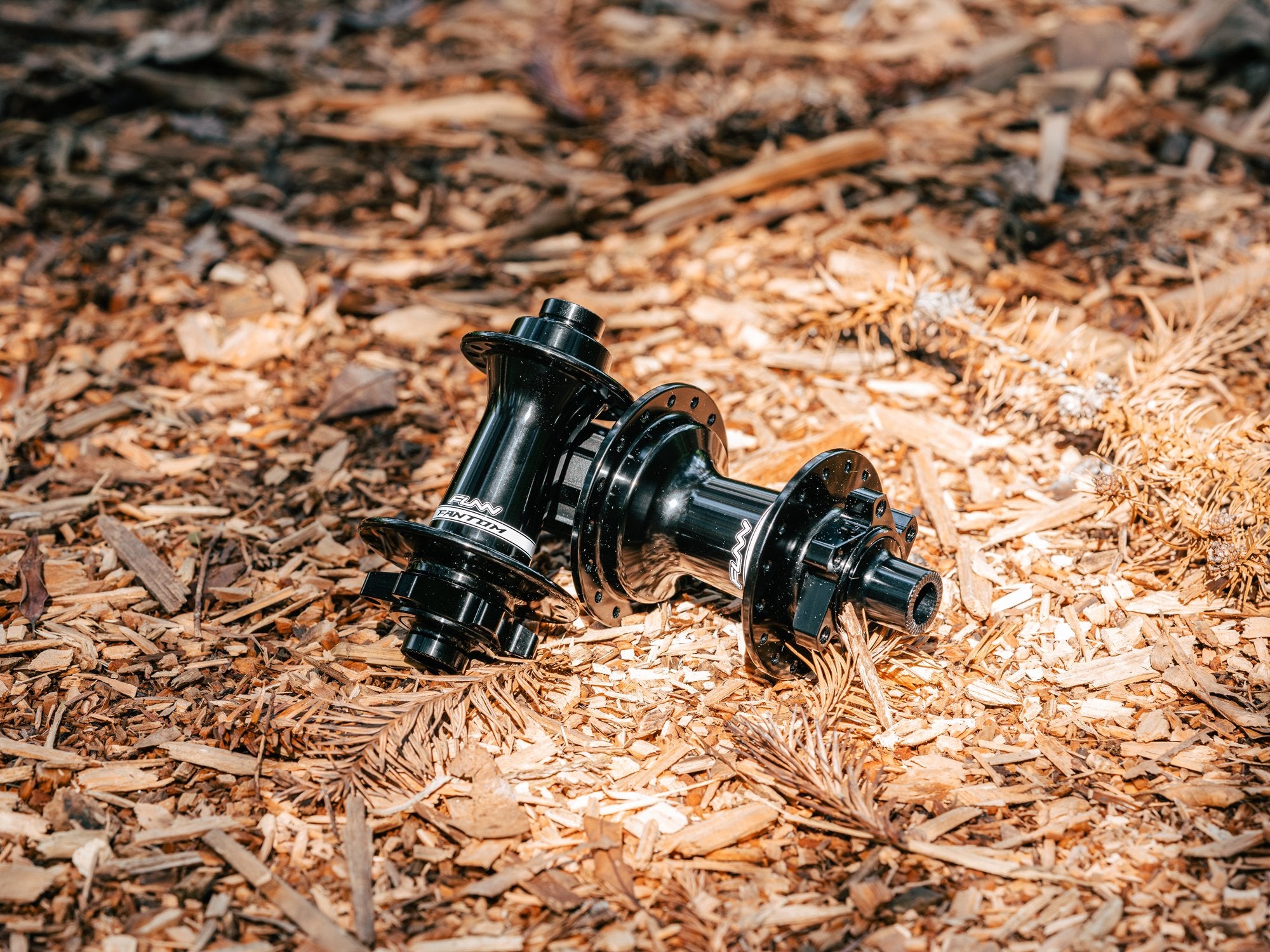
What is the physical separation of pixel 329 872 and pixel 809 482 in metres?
1.32

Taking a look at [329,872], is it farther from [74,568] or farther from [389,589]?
[74,568]

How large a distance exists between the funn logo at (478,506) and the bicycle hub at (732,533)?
0.64 ft

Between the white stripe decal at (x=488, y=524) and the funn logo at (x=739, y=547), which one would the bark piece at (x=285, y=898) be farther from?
the funn logo at (x=739, y=547)

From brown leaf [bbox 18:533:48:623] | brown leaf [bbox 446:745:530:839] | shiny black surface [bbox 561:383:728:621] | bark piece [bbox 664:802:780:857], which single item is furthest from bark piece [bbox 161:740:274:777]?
bark piece [bbox 664:802:780:857]

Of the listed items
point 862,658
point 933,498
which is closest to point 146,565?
point 862,658

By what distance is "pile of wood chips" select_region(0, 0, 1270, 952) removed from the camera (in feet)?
7.25

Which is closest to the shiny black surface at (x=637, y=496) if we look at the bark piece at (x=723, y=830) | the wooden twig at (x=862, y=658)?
the wooden twig at (x=862, y=658)

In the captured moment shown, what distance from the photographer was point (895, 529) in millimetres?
2602

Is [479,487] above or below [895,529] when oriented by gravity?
below

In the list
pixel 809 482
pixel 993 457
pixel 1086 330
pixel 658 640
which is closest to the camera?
pixel 809 482

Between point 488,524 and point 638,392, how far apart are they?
3.88 feet

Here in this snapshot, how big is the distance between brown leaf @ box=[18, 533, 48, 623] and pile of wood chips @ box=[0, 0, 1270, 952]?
10 millimetres

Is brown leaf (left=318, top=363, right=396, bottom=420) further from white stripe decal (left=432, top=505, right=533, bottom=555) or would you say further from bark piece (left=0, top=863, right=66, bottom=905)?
bark piece (left=0, top=863, right=66, bottom=905)

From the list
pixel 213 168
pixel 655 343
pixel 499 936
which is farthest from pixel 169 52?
pixel 499 936
